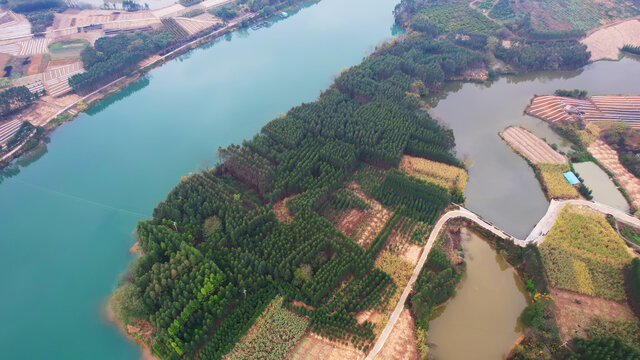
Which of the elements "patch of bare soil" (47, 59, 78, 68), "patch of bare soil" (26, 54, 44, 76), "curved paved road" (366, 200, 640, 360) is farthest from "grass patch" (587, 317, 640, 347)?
"patch of bare soil" (26, 54, 44, 76)

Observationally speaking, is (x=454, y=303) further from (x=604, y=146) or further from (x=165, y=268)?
(x=604, y=146)

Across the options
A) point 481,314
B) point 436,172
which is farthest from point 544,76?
point 481,314

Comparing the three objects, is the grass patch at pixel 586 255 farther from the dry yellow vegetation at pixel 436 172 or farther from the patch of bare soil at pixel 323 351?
the patch of bare soil at pixel 323 351

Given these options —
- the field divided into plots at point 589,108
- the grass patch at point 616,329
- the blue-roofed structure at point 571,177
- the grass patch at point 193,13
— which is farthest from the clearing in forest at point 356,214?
the grass patch at point 193,13

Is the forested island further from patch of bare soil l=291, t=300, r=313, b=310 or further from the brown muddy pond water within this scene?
the brown muddy pond water

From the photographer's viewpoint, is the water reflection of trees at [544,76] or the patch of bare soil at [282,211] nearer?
the patch of bare soil at [282,211]

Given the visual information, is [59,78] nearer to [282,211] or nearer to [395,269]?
[282,211]
